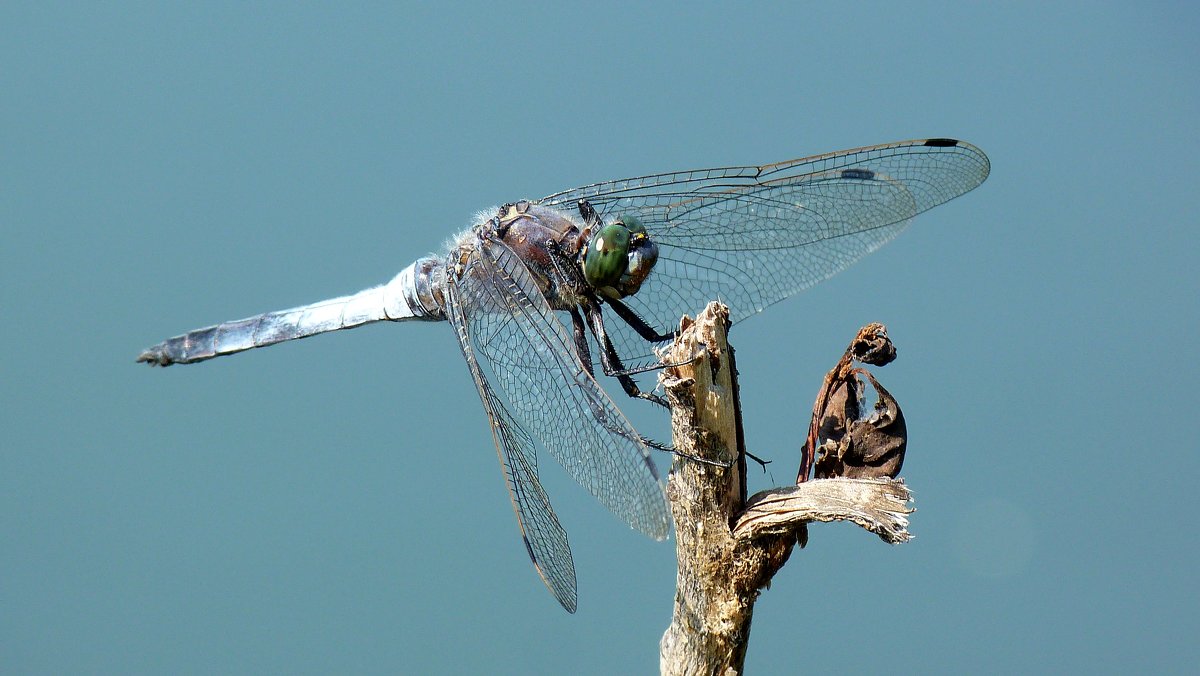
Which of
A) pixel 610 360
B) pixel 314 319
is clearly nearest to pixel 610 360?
pixel 610 360

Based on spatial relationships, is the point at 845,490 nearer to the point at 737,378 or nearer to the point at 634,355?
the point at 737,378

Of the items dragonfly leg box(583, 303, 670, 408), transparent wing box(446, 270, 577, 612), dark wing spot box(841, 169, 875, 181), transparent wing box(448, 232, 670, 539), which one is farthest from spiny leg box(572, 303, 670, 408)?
dark wing spot box(841, 169, 875, 181)

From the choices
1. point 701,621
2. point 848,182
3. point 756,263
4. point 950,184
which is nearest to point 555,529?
point 701,621

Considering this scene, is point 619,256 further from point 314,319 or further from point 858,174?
point 314,319

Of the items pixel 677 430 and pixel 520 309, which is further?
pixel 520 309

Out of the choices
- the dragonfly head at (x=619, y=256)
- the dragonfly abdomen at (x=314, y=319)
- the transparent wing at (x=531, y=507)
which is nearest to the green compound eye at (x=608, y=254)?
the dragonfly head at (x=619, y=256)

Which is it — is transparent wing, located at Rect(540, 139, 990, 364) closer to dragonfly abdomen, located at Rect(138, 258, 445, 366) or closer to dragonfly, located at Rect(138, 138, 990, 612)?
dragonfly, located at Rect(138, 138, 990, 612)

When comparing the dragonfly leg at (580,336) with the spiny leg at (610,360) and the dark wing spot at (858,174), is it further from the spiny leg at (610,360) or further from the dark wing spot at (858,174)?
the dark wing spot at (858,174)
